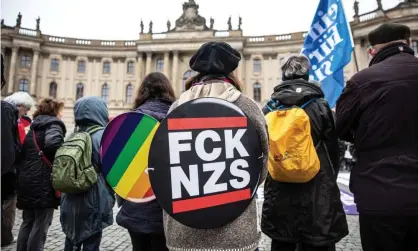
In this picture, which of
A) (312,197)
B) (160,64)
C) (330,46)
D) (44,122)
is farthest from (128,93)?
(312,197)

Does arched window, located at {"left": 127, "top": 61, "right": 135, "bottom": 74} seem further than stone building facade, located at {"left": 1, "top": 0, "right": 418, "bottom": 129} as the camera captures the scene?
Yes

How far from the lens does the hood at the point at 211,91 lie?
2057 millimetres

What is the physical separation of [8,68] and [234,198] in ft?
154

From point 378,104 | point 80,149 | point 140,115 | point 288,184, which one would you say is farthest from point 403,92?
point 80,149

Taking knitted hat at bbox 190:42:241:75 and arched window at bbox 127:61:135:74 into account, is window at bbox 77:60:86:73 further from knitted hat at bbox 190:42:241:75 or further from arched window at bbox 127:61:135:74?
knitted hat at bbox 190:42:241:75

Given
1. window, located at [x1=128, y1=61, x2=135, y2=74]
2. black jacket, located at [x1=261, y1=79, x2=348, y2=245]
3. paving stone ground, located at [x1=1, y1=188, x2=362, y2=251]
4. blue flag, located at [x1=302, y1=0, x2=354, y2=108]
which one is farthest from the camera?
window, located at [x1=128, y1=61, x2=135, y2=74]

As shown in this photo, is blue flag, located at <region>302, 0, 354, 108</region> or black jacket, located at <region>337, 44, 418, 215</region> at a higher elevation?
blue flag, located at <region>302, 0, 354, 108</region>

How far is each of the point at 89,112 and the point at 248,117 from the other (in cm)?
229

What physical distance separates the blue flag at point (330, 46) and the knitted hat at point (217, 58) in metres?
4.80

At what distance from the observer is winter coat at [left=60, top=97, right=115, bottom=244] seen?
332 cm

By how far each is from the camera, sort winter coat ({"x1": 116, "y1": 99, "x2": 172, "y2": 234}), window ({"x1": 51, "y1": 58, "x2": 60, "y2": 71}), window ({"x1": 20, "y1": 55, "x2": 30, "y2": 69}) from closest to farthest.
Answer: winter coat ({"x1": 116, "y1": 99, "x2": 172, "y2": 234}), window ({"x1": 20, "y1": 55, "x2": 30, "y2": 69}), window ({"x1": 51, "y1": 58, "x2": 60, "y2": 71})

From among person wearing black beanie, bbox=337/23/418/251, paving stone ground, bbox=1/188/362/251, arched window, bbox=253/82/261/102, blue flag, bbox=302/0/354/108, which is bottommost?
paving stone ground, bbox=1/188/362/251

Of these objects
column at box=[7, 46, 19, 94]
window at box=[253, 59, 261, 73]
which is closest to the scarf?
window at box=[253, 59, 261, 73]

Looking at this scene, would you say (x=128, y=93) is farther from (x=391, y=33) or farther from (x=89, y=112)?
(x=391, y=33)
